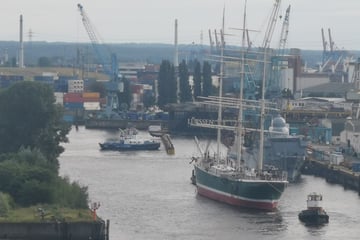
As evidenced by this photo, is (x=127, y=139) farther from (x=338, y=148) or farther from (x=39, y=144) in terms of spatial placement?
(x=39, y=144)

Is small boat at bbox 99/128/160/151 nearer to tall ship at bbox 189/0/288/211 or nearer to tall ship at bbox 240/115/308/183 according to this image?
tall ship at bbox 240/115/308/183

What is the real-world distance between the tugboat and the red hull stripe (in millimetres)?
1343

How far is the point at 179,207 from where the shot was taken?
2484 cm

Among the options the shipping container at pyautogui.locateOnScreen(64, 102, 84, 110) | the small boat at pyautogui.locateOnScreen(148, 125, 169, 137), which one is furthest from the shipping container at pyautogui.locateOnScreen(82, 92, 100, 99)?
the small boat at pyautogui.locateOnScreen(148, 125, 169, 137)

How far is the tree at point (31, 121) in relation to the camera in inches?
1115

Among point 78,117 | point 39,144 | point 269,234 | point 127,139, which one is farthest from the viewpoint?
point 78,117

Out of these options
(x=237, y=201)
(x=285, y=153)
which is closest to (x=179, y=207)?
(x=237, y=201)

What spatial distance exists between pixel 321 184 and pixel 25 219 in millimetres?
9987

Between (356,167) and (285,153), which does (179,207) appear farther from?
(356,167)

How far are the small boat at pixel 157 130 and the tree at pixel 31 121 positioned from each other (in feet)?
45.3

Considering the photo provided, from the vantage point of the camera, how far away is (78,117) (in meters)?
51.9

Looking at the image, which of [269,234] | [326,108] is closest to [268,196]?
[269,234]

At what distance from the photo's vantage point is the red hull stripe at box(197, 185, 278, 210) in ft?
81.4

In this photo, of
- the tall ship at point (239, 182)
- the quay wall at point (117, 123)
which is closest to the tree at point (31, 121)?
the tall ship at point (239, 182)
